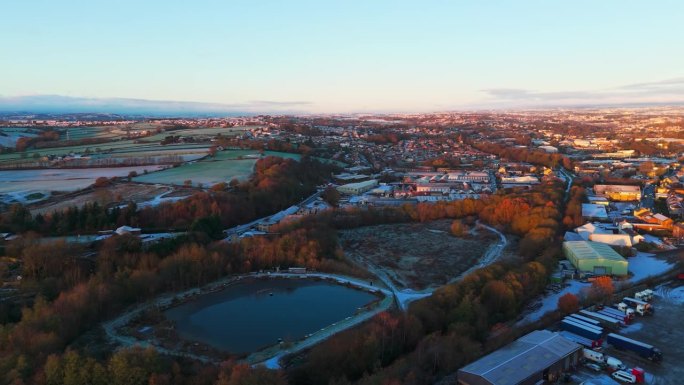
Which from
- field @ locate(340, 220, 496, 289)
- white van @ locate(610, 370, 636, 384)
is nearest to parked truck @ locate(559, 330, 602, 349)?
white van @ locate(610, 370, 636, 384)

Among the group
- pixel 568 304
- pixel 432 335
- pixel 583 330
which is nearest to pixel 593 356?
pixel 583 330

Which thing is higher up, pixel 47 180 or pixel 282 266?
pixel 47 180

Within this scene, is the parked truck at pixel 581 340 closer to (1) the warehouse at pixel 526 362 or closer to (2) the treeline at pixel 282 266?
(1) the warehouse at pixel 526 362

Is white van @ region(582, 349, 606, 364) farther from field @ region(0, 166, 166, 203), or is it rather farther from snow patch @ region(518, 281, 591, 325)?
field @ region(0, 166, 166, 203)

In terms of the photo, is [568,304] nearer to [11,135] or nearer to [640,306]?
[640,306]

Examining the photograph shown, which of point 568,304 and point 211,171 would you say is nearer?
point 568,304

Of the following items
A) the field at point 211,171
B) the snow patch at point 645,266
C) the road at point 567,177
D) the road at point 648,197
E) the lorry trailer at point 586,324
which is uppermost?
the field at point 211,171

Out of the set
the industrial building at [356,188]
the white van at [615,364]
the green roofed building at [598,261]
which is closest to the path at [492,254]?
the green roofed building at [598,261]

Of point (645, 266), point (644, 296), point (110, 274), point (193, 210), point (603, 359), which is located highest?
point (193, 210)
